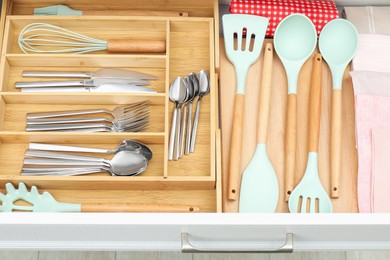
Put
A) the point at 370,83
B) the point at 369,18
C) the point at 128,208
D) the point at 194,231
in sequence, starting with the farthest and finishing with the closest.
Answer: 1. the point at 369,18
2. the point at 370,83
3. the point at 128,208
4. the point at 194,231

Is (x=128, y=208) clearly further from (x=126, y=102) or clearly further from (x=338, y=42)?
(x=338, y=42)

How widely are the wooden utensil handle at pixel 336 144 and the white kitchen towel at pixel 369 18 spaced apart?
201mm

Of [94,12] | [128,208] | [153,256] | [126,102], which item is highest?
[94,12]

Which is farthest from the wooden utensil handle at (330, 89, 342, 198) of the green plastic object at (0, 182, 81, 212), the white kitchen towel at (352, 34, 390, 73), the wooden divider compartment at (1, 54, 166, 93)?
the green plastic object at (0, 182, 81, 212)

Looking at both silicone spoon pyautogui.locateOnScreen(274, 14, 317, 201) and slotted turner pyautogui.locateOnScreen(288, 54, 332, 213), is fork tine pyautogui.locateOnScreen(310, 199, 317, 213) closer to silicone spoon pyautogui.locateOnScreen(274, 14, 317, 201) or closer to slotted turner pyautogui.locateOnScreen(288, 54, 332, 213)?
slotted turner pyautogui.locateOnScreen(288, 54, 332, 213)

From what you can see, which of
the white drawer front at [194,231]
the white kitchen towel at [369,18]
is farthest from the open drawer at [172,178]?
the white kitchen towel at [369,18]

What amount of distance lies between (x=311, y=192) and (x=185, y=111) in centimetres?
32

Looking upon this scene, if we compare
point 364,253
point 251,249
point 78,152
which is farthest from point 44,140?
point 364,253

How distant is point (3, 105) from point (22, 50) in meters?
0.14

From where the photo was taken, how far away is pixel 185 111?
127 cm

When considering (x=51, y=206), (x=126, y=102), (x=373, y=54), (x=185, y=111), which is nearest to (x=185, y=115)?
(x=185, y=111)

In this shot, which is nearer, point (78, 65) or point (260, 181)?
point (260, 181)

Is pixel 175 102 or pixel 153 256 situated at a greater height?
pixel 175 102

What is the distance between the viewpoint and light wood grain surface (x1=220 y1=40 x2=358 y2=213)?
1.20 meters
